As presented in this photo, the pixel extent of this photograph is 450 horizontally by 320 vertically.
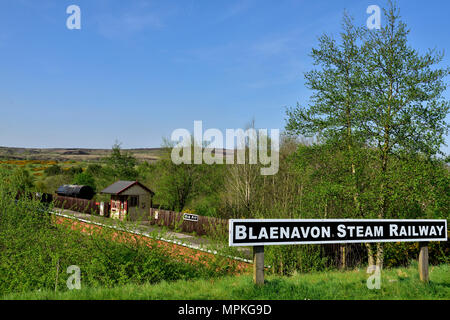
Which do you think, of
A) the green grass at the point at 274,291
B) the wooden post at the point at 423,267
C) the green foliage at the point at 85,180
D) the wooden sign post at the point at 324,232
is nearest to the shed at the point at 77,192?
the green foliage at the point at 85,180

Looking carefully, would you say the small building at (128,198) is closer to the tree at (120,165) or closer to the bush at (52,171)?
the tree at (120,165)

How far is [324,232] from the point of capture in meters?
7.18

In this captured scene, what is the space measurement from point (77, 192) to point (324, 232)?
156 ft

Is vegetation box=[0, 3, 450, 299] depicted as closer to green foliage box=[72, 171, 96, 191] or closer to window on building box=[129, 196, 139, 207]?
window on building box=[129, 196, 139, 207]

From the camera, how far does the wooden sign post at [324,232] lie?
6.64m

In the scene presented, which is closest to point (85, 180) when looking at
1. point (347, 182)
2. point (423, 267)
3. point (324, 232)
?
point (347, 182)

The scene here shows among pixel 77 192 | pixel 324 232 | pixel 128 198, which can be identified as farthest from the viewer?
pixel 77 192

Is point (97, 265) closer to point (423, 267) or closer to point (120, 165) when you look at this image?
point (423, 267)

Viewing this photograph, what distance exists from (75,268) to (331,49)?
15494 millimetres

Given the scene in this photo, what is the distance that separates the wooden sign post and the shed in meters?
47.0

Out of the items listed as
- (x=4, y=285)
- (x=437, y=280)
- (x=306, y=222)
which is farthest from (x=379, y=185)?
(x=4, y=285)

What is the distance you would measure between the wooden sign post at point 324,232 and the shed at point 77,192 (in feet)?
154
